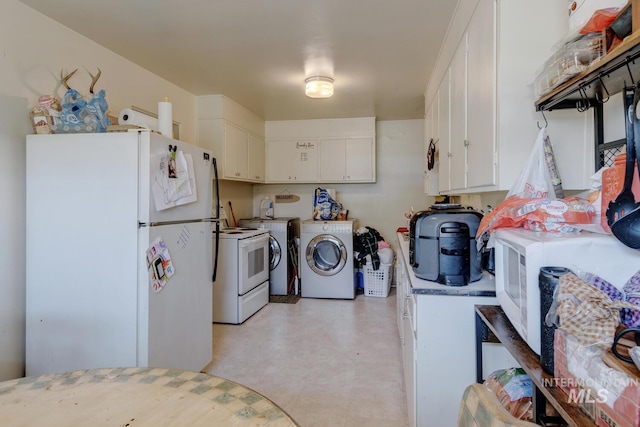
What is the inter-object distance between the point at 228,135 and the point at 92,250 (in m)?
2.26

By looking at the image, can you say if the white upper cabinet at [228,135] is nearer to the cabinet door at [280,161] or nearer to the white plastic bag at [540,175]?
the cabinet door at [280,161]

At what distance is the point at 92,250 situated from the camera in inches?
73.4

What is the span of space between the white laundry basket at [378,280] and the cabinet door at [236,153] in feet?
6.59

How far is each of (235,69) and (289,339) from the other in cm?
248

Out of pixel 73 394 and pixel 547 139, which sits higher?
pixel 547 139

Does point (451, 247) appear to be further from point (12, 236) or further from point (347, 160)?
point (347, 160)

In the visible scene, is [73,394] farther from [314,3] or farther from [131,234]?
[314,3]

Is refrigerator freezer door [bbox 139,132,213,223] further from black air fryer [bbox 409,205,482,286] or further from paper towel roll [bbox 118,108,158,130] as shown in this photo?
black air fryer [bbox 409,205,482,286]

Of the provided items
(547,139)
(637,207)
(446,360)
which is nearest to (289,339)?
(446,360)

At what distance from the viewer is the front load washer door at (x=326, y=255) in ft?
14.0

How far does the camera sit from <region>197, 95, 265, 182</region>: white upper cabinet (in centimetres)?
372

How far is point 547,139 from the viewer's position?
135cm

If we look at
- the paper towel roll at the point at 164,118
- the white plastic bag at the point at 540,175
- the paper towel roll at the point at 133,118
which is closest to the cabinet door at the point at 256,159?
the paper towel roll at the point at 164,118

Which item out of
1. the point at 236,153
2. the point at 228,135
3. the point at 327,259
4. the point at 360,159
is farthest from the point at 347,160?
the point at 228,135
